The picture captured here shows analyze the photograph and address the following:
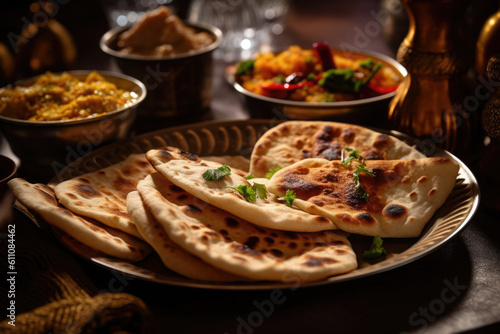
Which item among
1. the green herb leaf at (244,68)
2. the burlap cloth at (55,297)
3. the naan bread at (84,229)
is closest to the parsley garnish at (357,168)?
the naan bread at (84,229)

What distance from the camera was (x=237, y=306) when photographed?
1.60 m

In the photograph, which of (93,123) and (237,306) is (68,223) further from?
(93,123)

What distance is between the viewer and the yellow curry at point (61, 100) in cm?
234

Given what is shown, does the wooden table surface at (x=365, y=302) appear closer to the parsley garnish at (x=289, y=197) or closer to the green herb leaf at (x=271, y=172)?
the parsley garnish at (x=289, y=197)

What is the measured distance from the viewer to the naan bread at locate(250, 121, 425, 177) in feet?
7.09

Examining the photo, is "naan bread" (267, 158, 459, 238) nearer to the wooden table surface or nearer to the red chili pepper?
the wooden table surface

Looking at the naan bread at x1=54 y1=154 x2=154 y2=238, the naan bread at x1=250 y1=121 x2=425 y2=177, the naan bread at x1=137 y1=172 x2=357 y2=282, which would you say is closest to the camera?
the naan bread at x1=137 y1=172 x2=357 y2=282

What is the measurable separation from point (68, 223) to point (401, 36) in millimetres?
2384

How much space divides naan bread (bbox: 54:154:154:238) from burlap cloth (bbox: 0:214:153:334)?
5.8 inches

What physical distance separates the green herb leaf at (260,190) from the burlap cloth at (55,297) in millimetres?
629

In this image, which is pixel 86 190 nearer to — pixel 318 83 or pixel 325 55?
pixel 318 83

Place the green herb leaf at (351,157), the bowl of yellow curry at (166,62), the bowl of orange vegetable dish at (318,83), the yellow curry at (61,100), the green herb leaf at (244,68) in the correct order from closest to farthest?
the green herb leaf at (351,157), the yellow curry at (61,100), the bowl of orange vegetable dish at (318,83), the bowl of yellow curry at (166,62), the green herb leaf at (244,68)

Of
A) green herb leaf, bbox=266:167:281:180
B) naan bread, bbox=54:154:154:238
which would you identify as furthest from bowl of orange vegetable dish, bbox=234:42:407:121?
naan bread, bbox=54:154:154:238

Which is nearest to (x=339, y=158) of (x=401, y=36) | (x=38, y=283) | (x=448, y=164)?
(x=448, y=164)
